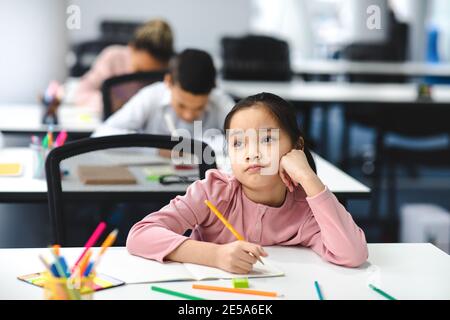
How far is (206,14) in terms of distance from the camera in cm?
757

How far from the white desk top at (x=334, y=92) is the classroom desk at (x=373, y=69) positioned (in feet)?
1.87

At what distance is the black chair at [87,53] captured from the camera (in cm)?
532

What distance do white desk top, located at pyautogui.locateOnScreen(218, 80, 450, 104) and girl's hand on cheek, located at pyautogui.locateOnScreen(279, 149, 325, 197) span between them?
2.88 metres

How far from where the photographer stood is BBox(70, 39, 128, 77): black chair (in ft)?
17.5

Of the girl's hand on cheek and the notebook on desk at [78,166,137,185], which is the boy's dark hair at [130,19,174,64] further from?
the girl's hand on cheek

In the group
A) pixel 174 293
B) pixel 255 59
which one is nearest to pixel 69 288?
pixel 174 293

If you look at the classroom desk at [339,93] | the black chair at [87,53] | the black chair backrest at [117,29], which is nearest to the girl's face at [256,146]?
the classroom desk at [339,93]

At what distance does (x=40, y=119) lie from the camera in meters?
3.15

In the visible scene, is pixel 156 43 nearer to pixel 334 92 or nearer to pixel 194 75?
pixel 194 75

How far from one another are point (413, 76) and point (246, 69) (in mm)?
2041

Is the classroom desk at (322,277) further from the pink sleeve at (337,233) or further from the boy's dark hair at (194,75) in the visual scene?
the boy's dark hair at (194,75)

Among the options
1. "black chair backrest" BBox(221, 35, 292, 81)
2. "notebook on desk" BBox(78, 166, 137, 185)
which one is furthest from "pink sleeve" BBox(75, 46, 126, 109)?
"notebook on desk" BBox(78, 166, 137, 185)

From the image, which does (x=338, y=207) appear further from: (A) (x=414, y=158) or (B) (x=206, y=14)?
(B) (x=206, y=14)
